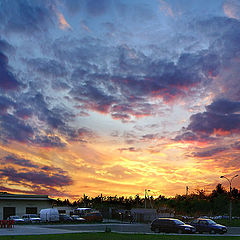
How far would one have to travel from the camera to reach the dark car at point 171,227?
39469mm

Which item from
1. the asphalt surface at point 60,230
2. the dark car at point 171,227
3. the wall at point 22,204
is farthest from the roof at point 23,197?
the dark car at point 171,227

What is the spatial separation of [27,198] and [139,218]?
22.2 m

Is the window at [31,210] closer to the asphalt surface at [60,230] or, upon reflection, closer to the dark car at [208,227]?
the asphalt surface at [60,230]

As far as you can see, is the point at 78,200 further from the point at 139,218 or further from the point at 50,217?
the point at 50,217

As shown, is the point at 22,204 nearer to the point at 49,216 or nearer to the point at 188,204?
the point at 49,216

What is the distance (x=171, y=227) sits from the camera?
40031mm

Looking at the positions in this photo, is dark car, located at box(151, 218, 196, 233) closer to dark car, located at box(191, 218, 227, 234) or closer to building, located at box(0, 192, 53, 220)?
dark car, located at box(191, 218, 227, 234)

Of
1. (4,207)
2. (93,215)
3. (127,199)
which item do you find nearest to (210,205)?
(127,199)

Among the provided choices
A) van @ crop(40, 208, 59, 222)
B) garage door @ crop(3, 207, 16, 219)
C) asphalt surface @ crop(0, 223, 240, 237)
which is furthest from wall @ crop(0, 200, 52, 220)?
asphalt surface @ crop(0, 223, 240, 237)

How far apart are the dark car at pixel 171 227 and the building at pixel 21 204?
35.9 m

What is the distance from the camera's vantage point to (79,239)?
1062 inches

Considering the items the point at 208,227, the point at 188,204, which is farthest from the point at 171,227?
the point at 188,204

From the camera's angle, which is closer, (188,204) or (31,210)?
(31,210)

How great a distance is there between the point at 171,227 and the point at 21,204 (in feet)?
126
